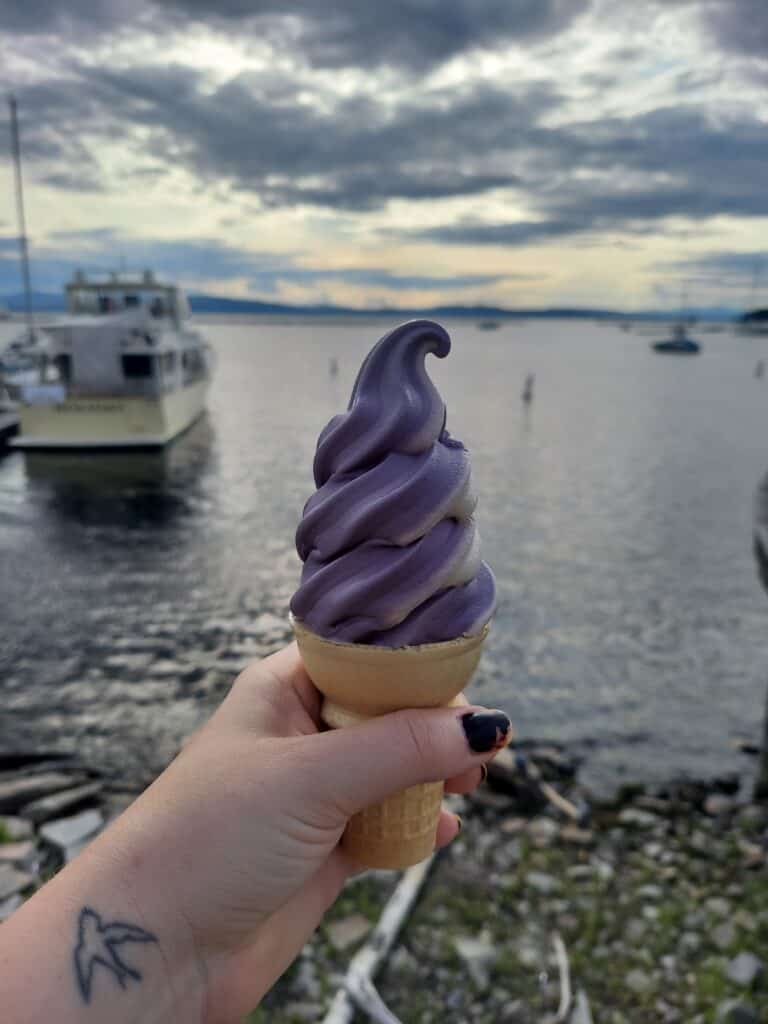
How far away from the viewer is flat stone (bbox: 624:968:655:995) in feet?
16.7

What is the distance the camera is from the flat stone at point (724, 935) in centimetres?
560

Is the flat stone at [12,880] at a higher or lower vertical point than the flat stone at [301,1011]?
lower

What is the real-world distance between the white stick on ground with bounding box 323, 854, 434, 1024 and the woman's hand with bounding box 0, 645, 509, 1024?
2.05 meters

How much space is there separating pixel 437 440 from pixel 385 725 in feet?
3.76

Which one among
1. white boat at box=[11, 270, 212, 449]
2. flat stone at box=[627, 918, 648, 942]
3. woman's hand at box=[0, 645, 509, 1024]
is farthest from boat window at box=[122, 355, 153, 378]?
woman's hand at box=[0, 645, 509, 1024]

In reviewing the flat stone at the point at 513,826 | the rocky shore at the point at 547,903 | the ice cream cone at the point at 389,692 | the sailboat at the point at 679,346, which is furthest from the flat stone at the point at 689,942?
the sailboat at the point at 679,346

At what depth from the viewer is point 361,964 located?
493cm

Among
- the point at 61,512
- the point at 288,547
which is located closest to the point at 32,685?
the point at 288,547

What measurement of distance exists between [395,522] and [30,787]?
699 centimetres

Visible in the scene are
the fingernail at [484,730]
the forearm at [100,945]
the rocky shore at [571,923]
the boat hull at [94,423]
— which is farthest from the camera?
the boat hull at [94,423]

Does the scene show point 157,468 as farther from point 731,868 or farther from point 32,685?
point 731,868

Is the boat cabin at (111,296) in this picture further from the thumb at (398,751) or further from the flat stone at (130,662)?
the thumb at (398,751)

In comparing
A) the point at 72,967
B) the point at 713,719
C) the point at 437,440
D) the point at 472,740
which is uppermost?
the point at 437,440

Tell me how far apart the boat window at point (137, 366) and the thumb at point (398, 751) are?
28.9 metres
